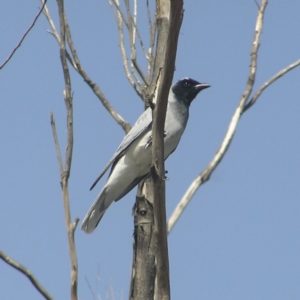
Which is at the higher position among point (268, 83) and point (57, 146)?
point (268, 83)

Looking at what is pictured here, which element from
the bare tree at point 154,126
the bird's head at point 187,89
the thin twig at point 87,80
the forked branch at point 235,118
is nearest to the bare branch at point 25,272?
the bare tree at point 154,126

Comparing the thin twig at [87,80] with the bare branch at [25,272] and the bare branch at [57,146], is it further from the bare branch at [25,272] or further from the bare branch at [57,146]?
the bare branch at [25,272]

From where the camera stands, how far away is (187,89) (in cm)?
662

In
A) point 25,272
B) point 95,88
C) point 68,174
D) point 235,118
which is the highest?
point 95,88

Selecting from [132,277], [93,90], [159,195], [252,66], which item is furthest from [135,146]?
[159,195]

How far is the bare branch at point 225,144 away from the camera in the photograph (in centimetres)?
484

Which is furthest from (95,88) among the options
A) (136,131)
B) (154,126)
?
(154,126)

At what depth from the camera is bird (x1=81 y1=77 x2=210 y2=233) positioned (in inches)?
233

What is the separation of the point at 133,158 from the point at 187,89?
1051 mm

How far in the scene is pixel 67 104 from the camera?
3.09 metres

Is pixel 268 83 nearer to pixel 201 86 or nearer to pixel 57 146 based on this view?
pixel 201 86

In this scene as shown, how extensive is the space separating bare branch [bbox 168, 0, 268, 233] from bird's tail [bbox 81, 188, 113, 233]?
133 cm

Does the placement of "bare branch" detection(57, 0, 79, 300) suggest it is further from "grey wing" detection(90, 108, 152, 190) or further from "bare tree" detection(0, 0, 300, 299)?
"grey wing" detection(90, 108, 152, 190)

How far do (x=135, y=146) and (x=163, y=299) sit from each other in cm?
269
